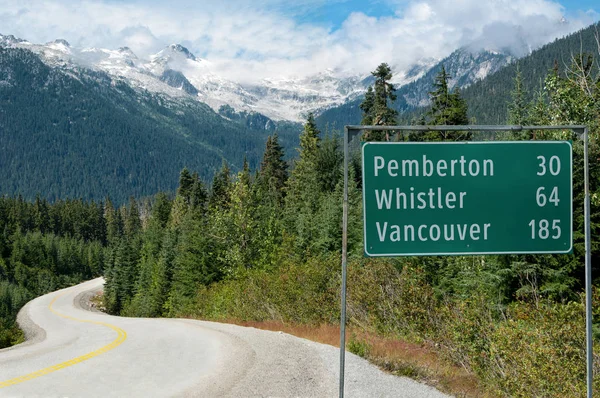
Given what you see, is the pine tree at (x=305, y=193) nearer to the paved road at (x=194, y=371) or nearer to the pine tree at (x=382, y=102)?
the pine tree at (x=382, y=102)

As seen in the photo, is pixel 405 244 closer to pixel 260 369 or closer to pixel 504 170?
pixel 504 170

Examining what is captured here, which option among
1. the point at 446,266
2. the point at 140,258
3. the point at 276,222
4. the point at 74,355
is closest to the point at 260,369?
the point at 74,355

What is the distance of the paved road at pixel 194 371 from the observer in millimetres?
8312

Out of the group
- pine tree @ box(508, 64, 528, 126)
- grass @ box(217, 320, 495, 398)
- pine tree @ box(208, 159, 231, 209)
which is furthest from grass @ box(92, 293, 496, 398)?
pine tree @ box(208, 159, 231, 209)

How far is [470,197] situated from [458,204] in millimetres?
137

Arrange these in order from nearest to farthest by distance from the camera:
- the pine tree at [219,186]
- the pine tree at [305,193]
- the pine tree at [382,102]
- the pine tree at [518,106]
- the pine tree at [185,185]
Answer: the pine tree at [518,106], the pine tree at [305,193], the pine tree at [382,102], the pine tree at [219,186], the pine tree at [185,185]

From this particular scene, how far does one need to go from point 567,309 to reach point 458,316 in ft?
6.14

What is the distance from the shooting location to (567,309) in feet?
27.4

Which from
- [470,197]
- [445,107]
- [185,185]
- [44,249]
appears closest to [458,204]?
[470,197]

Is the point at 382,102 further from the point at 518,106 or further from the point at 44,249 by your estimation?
the point at 44,249

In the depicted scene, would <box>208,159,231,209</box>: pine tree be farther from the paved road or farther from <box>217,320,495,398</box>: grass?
<box>217,320,495,398</box>: grass

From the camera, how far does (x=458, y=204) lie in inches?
219

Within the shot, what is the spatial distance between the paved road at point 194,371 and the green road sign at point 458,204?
320cm

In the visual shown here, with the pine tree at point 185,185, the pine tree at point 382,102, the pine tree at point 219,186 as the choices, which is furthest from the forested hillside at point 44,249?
the pine tree at point 382,102
